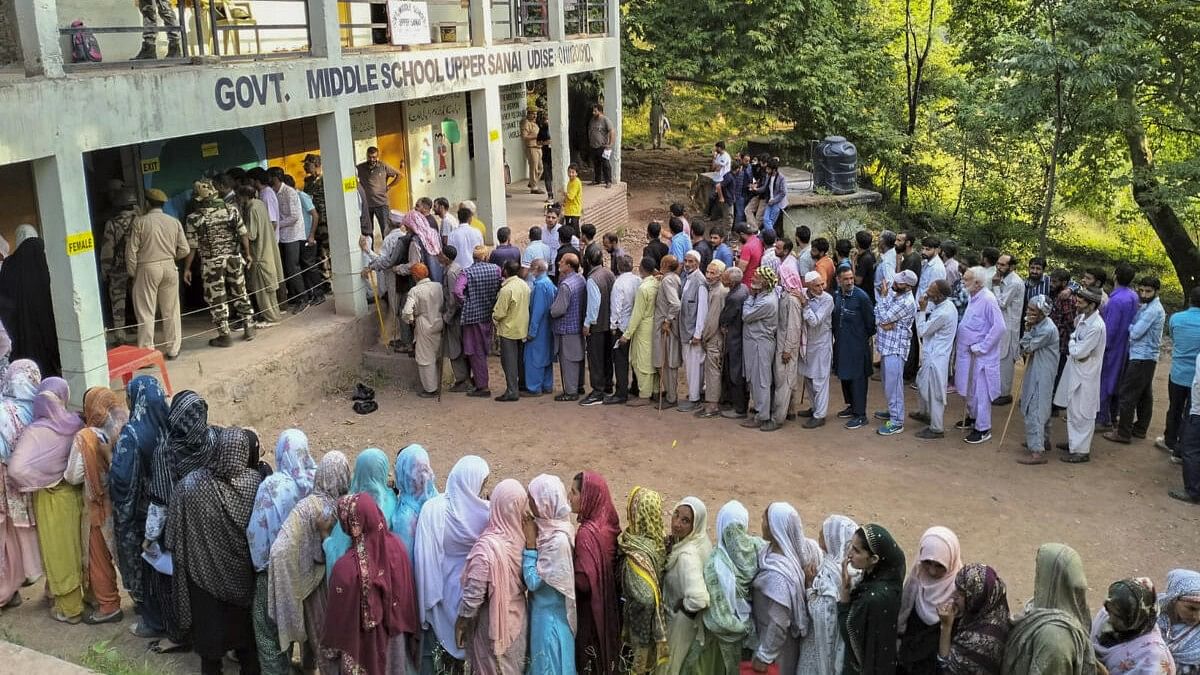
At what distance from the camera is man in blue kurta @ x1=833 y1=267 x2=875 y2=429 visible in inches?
359

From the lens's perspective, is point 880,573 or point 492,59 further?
point 492,59

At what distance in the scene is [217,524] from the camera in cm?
504

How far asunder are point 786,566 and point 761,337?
4703 millimetres

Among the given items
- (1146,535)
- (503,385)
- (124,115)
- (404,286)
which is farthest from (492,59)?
(1146,535)

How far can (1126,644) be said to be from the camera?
168 inches

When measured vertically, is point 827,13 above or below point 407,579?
above

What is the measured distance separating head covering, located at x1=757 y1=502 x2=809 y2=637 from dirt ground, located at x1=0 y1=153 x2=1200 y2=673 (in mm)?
2639

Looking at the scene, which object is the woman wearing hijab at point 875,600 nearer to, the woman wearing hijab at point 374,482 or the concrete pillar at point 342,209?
the woman wearing hijab at point 374,482

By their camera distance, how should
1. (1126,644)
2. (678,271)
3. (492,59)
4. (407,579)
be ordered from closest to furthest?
(1126,644), (407,579), (678,271), (492,59)

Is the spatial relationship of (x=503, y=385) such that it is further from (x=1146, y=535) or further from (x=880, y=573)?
(x=880, y=573)

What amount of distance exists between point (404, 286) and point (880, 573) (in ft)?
24.9

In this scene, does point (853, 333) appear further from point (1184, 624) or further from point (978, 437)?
point (1184, 624)

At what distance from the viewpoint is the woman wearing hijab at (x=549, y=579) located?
4.69 metres

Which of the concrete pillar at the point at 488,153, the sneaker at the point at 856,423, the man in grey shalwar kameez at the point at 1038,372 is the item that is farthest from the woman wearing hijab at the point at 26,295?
the man in grey shalwar kameez at the point at 1038,372
